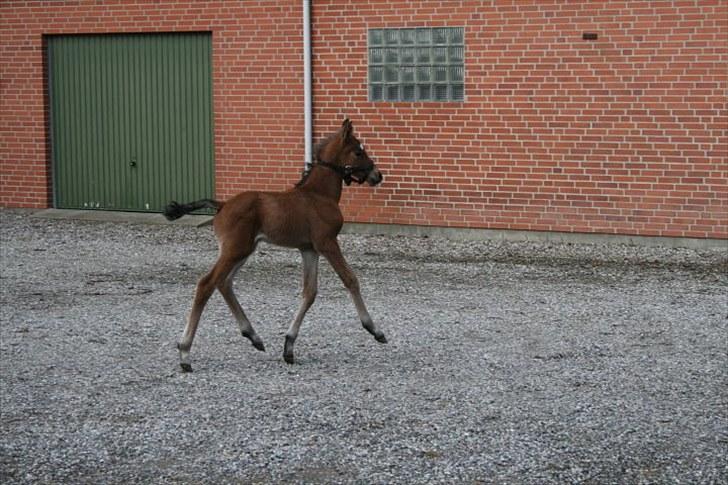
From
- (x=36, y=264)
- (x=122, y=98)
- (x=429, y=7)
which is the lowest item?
(x=36, y=264)

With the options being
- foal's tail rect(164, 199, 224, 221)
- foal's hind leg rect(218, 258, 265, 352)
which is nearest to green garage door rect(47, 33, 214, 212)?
foal's hind leg rect(218, 258, 265, 352)

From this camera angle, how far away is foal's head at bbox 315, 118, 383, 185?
9.30 meters

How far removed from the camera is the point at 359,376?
27.7ft

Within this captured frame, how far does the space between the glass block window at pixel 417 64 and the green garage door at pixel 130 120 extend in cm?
248

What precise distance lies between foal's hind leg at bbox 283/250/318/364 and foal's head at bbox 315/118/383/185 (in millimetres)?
635

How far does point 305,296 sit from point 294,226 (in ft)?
1.61

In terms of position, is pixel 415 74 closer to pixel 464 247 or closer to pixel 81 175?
pixel 464 247

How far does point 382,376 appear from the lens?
8422 millimetres

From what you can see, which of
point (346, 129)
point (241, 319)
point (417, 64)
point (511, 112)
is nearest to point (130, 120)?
point (417, 64)

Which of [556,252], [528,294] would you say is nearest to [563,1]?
[556,252]

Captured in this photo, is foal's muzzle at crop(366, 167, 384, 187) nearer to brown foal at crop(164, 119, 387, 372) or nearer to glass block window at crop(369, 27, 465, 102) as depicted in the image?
brown foal at crop(164, 119, 387, 372)

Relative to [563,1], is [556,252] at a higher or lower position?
lower

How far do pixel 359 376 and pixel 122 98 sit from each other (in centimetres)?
1036

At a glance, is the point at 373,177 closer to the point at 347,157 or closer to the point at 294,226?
the point at 347,157
